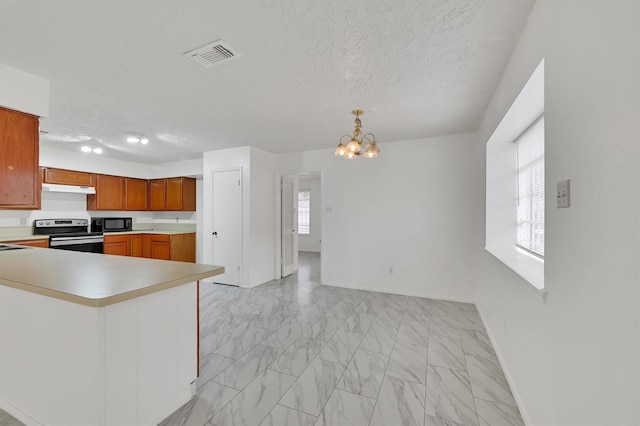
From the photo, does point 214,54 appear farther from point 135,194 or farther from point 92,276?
point 135,194

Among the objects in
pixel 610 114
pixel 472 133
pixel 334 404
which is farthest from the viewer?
pixel 472 133

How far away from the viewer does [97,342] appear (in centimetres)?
133

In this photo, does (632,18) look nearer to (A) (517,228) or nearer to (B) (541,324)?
(B) (541,324)

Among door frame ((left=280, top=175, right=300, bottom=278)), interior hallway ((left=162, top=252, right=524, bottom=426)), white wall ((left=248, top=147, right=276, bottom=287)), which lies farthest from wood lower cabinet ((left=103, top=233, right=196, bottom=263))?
interior hallway ((left=162, top=252, right=524, bottom=426))

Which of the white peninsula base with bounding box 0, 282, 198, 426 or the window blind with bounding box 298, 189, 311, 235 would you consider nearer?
the white peninsula base with bounding box 0, 282, 198, 426

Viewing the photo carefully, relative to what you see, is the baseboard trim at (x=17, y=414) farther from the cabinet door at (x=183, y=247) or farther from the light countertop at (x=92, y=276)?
the cabinet door at (x=183, y=247)

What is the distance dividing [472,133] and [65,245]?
6.68 metres

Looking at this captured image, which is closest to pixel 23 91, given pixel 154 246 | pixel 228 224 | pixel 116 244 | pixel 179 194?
pixel 228 224

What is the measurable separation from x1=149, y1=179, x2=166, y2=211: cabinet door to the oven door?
1.25 metres

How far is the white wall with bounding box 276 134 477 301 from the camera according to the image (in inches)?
153

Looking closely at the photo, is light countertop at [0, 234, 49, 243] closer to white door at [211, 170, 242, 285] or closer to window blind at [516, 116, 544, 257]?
white door at [211, 170, 242, 285]

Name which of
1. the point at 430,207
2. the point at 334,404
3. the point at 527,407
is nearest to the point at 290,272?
the point at 430,207

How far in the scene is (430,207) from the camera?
13.3 ft

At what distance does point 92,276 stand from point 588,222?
2.49 metres
